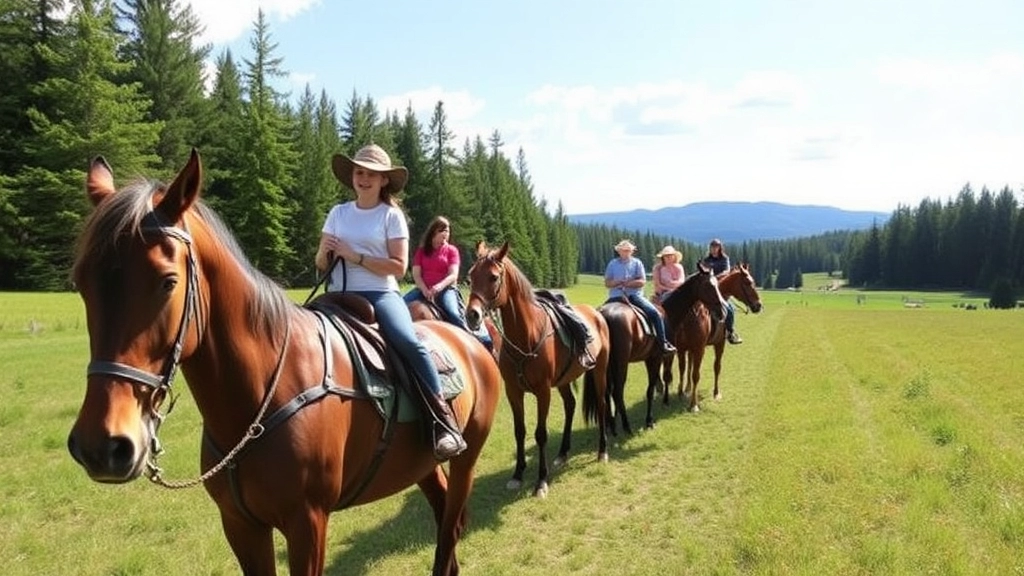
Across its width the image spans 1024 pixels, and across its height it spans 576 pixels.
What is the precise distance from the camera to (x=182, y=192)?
2.66 metres

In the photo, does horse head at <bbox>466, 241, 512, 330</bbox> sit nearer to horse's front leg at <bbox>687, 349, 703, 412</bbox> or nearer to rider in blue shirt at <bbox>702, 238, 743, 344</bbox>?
horse's front leg at <bbox>687, 349, 703, 412</bbox>

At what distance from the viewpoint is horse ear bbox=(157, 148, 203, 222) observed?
262cm

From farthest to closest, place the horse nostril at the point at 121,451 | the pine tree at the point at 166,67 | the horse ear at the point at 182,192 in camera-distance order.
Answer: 1. the pine tree at the point at 166,67
2. the horse ear at the point at 182,192
3. the horse nostril at the point at 121,451

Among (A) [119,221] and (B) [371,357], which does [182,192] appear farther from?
(B) [371,357]

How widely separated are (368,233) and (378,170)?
408mm

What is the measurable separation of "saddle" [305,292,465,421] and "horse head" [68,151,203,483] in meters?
1.26

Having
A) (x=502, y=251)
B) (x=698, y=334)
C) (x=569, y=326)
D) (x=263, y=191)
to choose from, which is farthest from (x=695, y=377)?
(x=263, y=191)

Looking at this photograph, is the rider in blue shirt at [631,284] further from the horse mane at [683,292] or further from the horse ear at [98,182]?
the horse ear at [98,182]

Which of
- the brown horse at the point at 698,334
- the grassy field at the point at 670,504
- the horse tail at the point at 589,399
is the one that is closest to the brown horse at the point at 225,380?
the grassy field at the point at 670,504

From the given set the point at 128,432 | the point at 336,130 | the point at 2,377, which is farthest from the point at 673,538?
the point at 336,130

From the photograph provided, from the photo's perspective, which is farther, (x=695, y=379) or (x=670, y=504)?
(x=695, y=379)

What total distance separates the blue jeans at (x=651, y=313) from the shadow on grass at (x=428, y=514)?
2181 mm

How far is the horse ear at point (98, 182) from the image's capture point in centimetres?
287

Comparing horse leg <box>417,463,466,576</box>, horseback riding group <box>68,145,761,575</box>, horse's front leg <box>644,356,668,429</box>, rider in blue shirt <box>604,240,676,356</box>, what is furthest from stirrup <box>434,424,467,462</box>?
horse's front leg <box>644,356,668,429</box>
